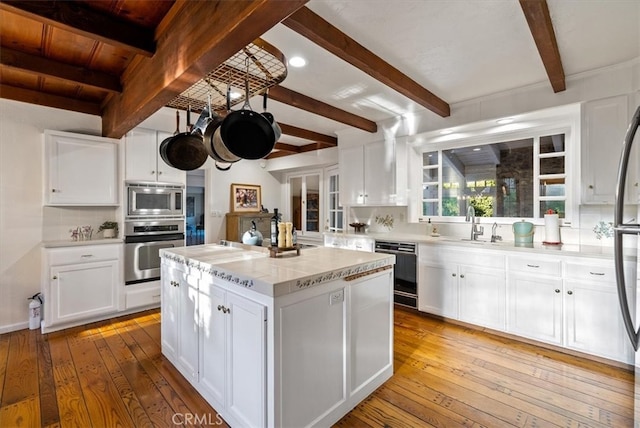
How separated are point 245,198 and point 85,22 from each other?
13.5 feet

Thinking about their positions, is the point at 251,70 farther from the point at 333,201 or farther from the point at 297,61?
the point at 333,201

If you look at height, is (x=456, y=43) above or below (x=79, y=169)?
above

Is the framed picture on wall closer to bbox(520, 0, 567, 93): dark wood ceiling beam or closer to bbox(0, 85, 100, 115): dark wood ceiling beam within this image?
bbox(0, 85, 100, 115): dark wood ceiling beam

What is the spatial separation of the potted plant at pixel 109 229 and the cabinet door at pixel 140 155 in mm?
A: 594

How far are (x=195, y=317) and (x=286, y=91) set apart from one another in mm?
2214

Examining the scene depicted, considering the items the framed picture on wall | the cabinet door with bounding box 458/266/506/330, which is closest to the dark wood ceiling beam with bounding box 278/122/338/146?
the framed picture on wall

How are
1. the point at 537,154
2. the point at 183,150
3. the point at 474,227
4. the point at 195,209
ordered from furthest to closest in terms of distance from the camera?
the point at 195,209 < the point at 474,227 < the point at 537,154 < the point at 183,150

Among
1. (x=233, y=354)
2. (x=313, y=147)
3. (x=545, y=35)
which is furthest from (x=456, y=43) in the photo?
(x=313, y=147)

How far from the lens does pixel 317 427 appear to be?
5.48ft

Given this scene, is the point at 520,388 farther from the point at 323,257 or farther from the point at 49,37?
the point at 49,37

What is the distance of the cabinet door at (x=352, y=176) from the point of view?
14.5 feet

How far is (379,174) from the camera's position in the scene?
4199 mm

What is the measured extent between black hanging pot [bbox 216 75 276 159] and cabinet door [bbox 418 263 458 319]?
2402 mm

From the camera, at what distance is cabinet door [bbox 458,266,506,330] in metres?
2.95
